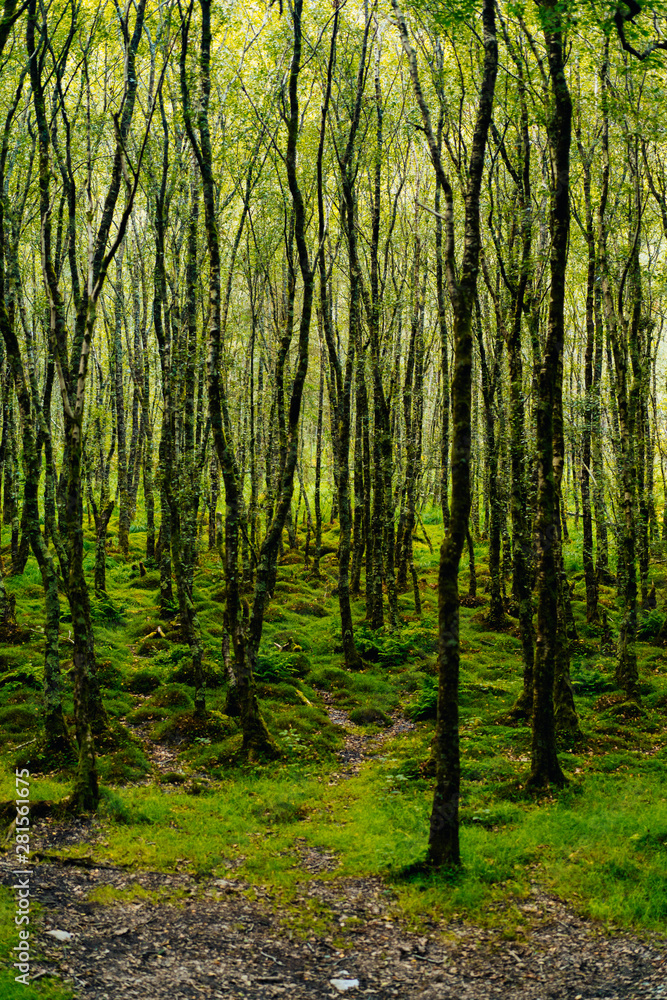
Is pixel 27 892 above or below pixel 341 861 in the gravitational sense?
above

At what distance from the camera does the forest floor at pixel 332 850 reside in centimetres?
584

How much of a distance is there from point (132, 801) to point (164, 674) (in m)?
4.84

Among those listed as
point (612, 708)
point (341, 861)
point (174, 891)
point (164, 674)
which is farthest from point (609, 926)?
point (164, 674)

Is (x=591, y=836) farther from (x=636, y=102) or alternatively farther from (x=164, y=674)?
(x=636, y=102)

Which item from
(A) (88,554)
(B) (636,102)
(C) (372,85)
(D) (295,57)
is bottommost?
(A) (88,554)

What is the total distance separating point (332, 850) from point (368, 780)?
2125mm

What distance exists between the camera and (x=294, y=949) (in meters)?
6.28

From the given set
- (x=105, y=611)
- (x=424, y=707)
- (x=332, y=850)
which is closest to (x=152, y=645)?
(x=105, y=611)

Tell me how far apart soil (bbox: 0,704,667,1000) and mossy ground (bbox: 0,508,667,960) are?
27 centimetres

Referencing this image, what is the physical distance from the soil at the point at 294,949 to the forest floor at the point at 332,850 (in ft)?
0.07

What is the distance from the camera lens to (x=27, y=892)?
6.45 metres

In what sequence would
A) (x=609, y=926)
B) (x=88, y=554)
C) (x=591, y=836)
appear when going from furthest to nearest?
(x=88, y=554), (x=591, y=836), (x=609, y=926)

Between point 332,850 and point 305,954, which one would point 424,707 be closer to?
point 332,850

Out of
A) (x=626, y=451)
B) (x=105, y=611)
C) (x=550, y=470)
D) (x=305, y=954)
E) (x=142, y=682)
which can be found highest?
(x=626, y=451)
